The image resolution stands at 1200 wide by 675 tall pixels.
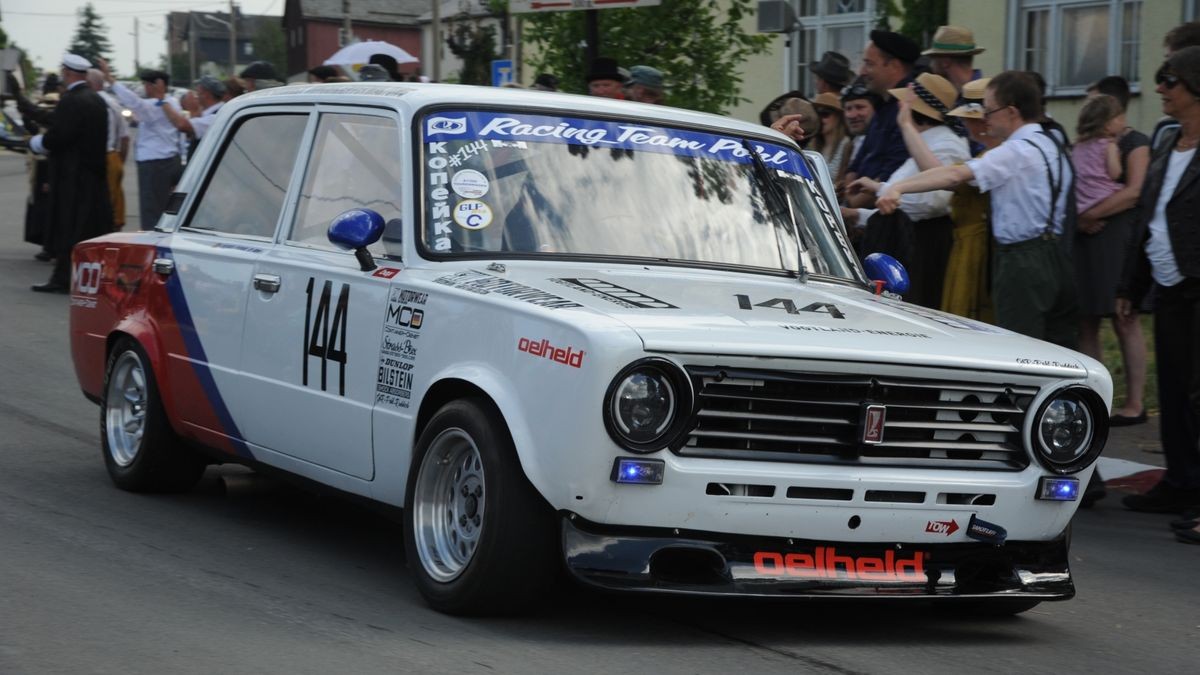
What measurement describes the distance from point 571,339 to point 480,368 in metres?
0.47

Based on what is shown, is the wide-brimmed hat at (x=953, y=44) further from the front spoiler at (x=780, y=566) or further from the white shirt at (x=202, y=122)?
the white shirt at (x=202, y=122)

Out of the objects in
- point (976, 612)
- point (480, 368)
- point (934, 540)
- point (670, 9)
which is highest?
point (670, 9)

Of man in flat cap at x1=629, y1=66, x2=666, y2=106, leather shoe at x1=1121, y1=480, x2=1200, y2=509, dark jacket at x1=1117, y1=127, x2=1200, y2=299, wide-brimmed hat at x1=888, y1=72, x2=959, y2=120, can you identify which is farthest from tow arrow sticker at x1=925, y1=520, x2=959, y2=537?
man in flat cap at x1=629, y1=66, x2=666, y2=106

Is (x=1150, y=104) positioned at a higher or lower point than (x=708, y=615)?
higher

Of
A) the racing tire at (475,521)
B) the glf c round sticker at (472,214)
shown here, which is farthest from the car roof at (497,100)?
the racing tire at (475,521)

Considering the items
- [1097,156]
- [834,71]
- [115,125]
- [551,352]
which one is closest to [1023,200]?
[1097,156]

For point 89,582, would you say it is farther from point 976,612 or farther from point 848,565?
point 976,612

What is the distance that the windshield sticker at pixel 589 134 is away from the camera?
20.6ft

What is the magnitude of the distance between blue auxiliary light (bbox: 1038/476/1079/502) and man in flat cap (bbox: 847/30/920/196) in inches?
159

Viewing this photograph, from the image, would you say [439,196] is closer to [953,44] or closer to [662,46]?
[953,44]

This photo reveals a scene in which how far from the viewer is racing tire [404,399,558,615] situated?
5.16 meters

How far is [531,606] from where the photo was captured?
5340mm

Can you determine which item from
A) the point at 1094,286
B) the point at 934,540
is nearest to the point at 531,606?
the point at 934,540

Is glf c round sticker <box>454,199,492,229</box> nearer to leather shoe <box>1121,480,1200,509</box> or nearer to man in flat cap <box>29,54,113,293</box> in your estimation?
leather shoe <box>1121,480,1200,509</box>
